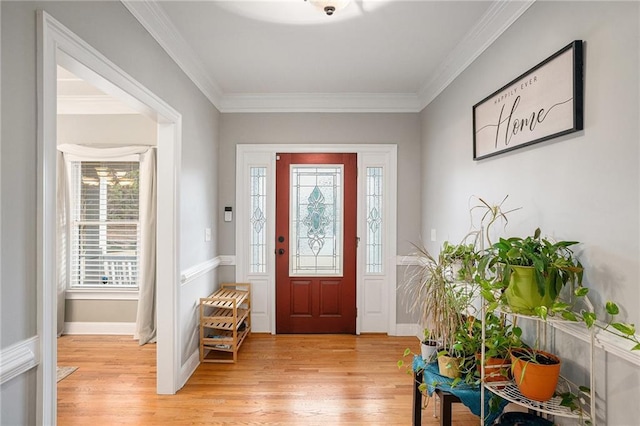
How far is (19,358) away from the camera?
121 centimetres

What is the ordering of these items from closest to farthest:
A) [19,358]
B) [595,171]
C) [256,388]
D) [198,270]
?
[19,358] < [595,171] < [256,388] < [198,270]

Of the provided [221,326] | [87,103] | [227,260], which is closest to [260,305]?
[227,260]

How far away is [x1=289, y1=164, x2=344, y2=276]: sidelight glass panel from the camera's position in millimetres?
3865

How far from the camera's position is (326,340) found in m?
3.70

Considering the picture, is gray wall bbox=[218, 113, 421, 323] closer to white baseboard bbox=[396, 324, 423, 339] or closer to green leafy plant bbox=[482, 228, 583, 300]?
white baseboard bbox=[396, 324, 423, 339]

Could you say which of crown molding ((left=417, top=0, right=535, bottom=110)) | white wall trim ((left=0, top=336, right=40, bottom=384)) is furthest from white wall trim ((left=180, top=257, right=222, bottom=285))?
crown molding ((left=417, top=0, right=535, bottom=110))

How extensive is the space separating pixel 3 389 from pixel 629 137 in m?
2.38

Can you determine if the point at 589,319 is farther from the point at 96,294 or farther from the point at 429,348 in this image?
the point at 96,294

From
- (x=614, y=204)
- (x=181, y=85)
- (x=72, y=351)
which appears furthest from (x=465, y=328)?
(x=72, y=351)

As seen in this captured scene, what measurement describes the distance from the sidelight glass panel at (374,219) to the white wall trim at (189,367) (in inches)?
76.8

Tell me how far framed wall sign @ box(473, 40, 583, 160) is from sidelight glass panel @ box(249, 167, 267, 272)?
7.59 feet

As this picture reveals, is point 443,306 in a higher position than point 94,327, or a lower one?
higher

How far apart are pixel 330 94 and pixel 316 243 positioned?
1.64 meters

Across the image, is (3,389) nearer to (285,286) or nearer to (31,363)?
(31,363)
